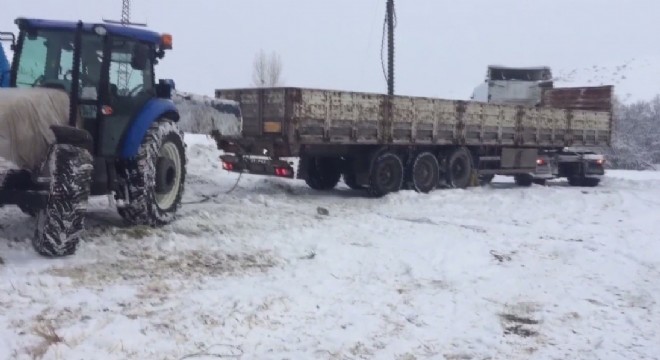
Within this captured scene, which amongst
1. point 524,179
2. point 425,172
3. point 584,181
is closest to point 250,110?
point 425,172

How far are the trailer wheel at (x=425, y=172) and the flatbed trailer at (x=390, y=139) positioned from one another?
23 mm

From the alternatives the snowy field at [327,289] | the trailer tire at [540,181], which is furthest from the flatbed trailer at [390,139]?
the snowy field at [327,289]

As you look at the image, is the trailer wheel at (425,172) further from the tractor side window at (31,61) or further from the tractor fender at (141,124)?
the tractor side window at (31,61)

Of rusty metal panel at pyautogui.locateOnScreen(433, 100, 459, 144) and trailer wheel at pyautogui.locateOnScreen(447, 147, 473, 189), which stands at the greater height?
rusty metal panel at pyautogui.locateOnScreen(433, 100, 459, 144)

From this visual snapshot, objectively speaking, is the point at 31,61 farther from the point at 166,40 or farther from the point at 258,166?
the point at 258,166

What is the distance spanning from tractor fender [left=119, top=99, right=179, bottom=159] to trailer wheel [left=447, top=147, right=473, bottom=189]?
957 centimetres

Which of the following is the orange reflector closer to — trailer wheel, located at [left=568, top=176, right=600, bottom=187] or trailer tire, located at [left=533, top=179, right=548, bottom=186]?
trailer tire, located at [left=533, top=179, right=548, bottom=186]

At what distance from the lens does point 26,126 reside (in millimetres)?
7043

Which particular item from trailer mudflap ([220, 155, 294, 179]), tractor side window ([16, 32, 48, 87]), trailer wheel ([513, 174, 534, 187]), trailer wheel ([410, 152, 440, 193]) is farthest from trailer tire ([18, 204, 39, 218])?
trailer wheel ([513, 174, 534, 187])

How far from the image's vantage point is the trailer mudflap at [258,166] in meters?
13.8

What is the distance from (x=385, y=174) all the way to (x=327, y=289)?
9.08 metres

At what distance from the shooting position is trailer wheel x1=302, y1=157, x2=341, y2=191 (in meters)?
16.3

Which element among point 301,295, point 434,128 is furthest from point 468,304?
point 434,128

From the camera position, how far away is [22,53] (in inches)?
346
